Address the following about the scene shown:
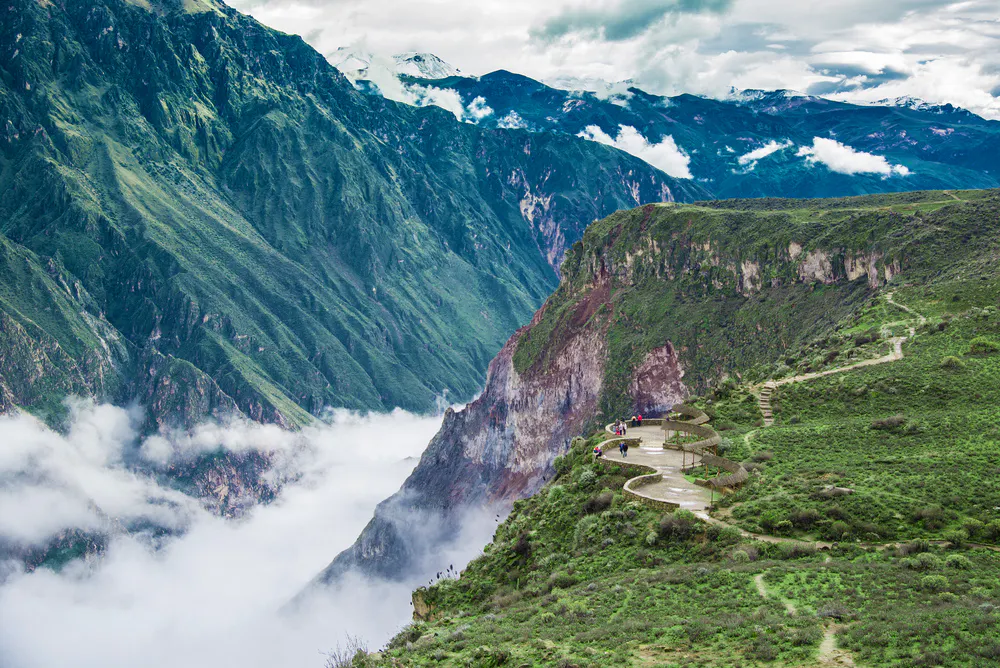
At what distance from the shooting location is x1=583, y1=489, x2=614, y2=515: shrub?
5431 centimetres

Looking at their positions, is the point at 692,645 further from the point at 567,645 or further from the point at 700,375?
the point at 700,375

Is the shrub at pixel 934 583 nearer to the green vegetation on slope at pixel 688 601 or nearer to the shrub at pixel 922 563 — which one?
the green vegetation on slope at pixel 688 601

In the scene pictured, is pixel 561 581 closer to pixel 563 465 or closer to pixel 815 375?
pixel 563 465

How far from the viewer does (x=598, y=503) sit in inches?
2149

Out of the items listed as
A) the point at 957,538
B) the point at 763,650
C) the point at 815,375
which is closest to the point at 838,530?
the point at 957,538

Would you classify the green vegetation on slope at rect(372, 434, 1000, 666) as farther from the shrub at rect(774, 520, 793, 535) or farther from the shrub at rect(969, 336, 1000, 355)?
the shrub at rect(969, 336, 1000, 355)

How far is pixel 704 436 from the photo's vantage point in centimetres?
6612

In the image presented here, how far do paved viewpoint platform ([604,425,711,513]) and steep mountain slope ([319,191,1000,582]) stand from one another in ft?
107

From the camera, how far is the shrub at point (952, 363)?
2793 inches

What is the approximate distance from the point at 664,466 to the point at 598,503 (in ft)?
28.3

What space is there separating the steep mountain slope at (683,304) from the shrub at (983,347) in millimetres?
26494

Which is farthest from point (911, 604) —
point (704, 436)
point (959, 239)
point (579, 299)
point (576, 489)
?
point (579, 299)

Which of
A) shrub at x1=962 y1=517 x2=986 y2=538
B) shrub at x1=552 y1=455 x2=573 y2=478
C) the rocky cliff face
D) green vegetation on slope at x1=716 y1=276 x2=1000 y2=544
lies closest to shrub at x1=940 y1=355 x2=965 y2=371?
green vegetation on slope at x1=716 y1=276 x2=1000 y2=544

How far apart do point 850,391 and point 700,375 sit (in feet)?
263
